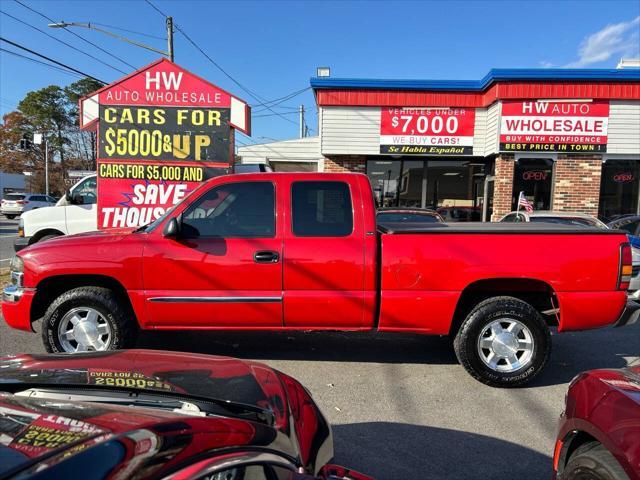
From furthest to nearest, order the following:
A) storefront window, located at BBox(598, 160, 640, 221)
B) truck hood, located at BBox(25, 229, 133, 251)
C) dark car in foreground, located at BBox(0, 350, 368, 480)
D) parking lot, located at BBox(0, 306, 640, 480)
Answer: storefront window, located at BBox(598, 160, 640, 221), truck hood, located at BBox(25, 229, 133, 251), parking lot, located at BBox(0, 306, 640, 480), dark car in foreground, located at BBox(0, 350, 368, 480)

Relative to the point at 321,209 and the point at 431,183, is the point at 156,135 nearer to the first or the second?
the point at 321,209

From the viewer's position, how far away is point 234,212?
14.2 feet

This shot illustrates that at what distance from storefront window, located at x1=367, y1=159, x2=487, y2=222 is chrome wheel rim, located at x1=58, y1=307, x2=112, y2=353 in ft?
35.3

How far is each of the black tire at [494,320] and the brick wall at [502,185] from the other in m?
9.13

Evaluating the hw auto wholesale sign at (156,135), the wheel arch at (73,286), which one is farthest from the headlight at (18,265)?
the hw auto wholesale sign at (156,135)

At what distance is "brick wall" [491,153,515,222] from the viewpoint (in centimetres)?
1255

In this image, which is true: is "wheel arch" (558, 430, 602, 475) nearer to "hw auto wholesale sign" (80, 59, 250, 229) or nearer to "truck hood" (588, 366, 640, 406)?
"truck hood" (588, 366, 640, 406)

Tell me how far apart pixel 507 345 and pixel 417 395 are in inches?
39.2

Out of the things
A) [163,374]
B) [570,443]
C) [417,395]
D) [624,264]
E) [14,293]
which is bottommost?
[417,395]

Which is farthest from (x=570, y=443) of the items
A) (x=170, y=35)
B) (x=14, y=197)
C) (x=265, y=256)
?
(x=14, y=197)

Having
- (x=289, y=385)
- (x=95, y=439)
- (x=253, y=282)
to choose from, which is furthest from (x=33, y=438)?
(x=253, y=282)

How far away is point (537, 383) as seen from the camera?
14.2ft

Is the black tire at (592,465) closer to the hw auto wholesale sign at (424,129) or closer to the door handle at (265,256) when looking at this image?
the door handle at (265,256)

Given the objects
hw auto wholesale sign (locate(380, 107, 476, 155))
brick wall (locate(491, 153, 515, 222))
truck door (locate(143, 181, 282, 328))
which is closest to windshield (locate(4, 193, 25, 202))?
hw auto wholesale sign (locate(380, 107, 476, 155))
